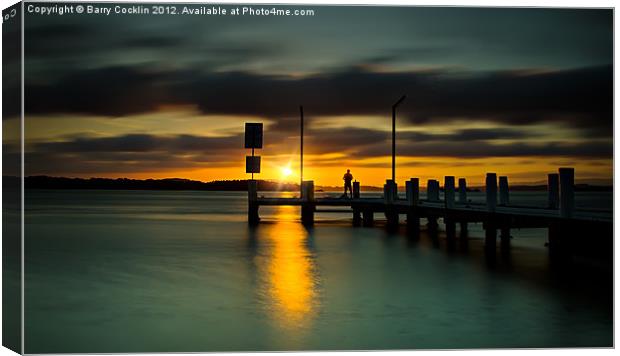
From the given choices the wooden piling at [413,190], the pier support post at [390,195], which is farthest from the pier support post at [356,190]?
the wooden piling at [413,190]

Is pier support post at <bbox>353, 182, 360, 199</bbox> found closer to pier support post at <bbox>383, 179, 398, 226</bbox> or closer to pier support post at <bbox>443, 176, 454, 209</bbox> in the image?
pier support post at <bbox>383, 179, 398, 226</bbox>

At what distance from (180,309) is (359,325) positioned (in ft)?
7.15

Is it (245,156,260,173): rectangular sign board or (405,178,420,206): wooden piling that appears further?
(245,156,260,173): rectangular sign board

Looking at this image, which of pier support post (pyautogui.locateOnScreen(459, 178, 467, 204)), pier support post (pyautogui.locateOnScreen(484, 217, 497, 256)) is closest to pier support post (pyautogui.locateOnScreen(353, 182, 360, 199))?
pier support post (pyautogui.locateOnScreen(459, 178, 467, 204))

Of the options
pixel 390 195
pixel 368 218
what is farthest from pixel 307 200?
pixel 390 195

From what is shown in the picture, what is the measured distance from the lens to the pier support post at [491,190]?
1455cm

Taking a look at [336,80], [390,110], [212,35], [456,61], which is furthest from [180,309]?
[390,110]

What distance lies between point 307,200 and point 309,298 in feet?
49.5

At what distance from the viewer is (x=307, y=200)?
25.4 metres

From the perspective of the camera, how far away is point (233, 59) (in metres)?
13.1

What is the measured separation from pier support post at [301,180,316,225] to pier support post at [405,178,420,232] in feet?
14.8

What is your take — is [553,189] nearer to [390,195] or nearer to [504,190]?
[504,190]

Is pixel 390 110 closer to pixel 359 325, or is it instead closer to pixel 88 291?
pixel 88 291

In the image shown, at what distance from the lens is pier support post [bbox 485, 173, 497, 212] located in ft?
47.8
